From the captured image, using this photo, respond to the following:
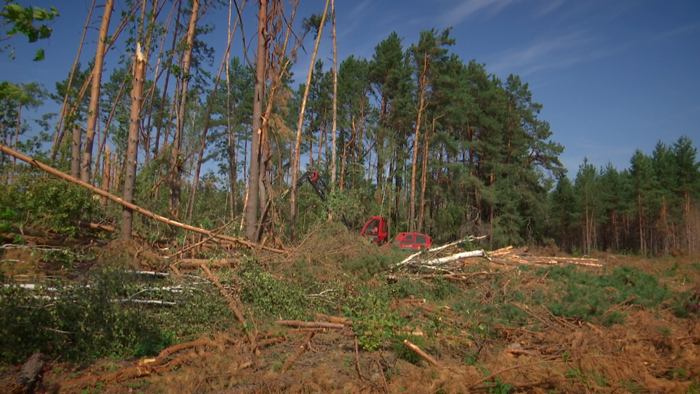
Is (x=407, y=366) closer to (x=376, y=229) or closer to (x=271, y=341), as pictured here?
(x=271, y=341)

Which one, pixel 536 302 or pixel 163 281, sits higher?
pixel 163 281

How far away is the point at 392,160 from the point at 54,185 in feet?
80.4

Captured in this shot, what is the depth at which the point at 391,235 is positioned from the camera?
30.9m

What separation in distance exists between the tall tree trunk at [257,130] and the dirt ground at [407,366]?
4560 mm

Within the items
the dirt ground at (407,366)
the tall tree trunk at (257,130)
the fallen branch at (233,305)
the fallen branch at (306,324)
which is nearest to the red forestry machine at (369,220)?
the tall tree trunk at (257,130)

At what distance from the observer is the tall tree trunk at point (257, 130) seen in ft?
35.6

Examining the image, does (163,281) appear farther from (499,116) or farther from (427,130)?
(499,116)

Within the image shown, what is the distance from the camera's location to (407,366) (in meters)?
5.44

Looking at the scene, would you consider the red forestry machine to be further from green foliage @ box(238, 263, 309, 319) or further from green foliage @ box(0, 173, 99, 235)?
green foliage @ box(238, 263, 309, 319)

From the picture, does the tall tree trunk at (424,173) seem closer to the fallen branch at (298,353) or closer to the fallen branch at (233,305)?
the fallen branch at (233,305)

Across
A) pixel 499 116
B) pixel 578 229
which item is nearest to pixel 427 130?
pixel 499 116

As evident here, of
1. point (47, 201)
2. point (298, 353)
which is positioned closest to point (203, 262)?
point (47, 201)

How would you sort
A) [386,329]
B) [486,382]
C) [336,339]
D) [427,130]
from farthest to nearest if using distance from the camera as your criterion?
[427,130] → [336,339] → [386,329] → [486,382]

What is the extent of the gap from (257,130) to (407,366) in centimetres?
758
